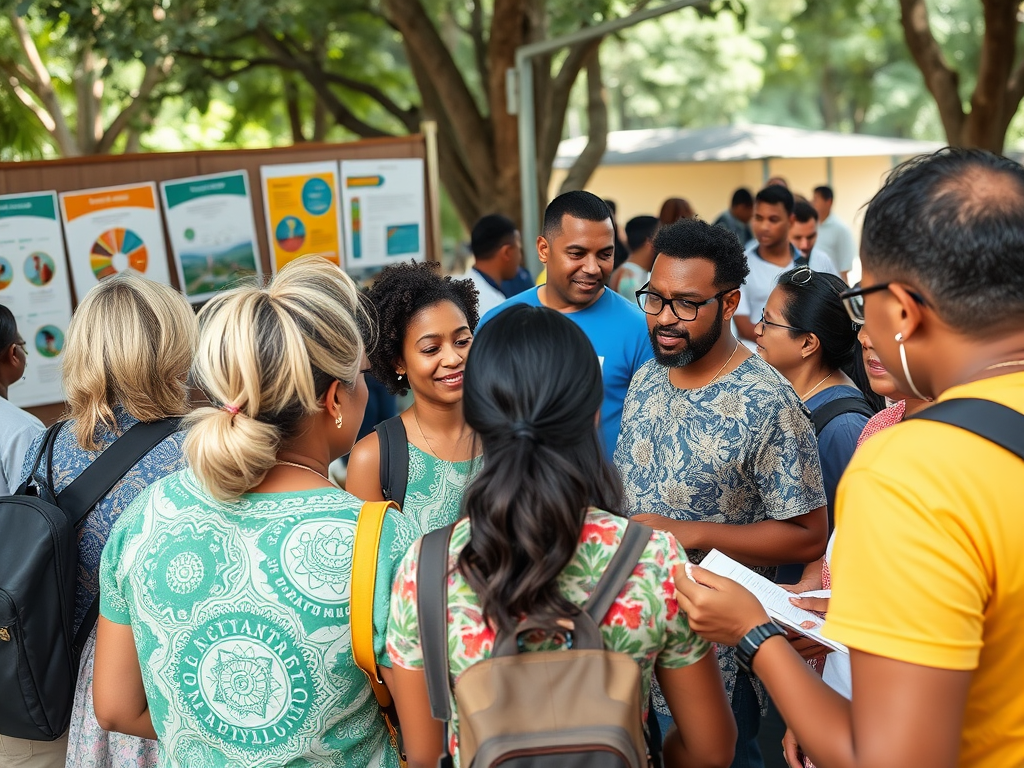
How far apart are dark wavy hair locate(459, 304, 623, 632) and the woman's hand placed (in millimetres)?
190

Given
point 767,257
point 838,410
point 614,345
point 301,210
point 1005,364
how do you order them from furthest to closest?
point 767,257, point 301,210, point 614,345, point 838,410, point 1005,364

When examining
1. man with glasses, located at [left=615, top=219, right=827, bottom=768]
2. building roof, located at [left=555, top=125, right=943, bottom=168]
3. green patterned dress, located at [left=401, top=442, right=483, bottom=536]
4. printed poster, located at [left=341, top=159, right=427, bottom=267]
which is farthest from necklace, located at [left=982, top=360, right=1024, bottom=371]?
building roof, located at [left=555, top=125, right=943, bottom=168]

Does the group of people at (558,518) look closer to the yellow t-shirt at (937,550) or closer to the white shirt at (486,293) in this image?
the yellow t-shirt at (937,550)

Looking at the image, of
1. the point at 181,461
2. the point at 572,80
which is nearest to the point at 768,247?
the point at 572,80

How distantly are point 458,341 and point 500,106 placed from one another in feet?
21.0

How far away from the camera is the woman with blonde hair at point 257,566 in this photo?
1869 millimetres

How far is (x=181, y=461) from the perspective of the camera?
2.61 m

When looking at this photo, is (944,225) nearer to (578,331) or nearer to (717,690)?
(578,331)

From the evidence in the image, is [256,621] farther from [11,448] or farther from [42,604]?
[11,448]

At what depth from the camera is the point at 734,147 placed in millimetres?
15711

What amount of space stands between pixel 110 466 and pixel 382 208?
4.25m

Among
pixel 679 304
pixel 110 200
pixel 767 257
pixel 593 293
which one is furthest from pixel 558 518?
pixel 767 257

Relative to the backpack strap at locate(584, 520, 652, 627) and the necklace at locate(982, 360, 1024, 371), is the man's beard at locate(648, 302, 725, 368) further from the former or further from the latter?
the necklace at locate(982, 360, 1024, 371)

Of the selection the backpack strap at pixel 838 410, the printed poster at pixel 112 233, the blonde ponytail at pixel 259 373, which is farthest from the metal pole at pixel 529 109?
the blonde ponytail at pixel 259 373
